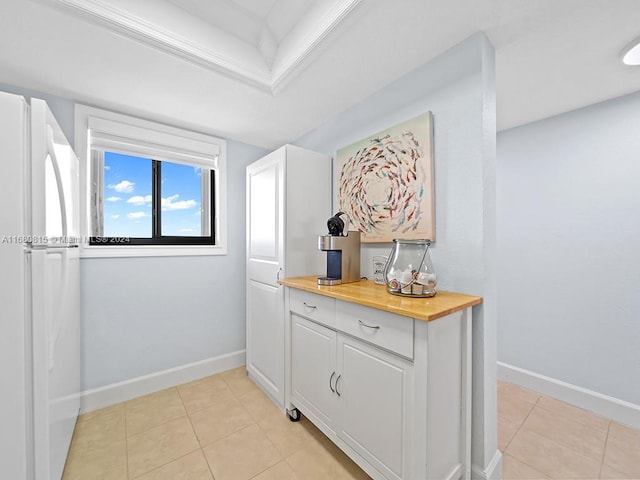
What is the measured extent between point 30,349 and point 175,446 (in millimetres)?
1056

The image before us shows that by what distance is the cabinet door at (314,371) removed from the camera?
150 cm

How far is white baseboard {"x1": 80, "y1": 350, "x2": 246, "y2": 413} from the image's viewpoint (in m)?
1.98

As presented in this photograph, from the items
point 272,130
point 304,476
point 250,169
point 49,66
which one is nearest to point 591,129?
point 272,130

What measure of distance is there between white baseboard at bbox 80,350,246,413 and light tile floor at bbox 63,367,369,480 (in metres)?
0.06

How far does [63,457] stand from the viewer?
1367 mm

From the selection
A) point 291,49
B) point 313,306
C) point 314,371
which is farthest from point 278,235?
point 291,49

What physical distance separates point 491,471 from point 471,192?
141cm

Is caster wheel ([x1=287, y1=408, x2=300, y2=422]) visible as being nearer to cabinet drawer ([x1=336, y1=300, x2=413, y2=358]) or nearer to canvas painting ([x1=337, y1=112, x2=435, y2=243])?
cabinet drawer ([x1=336, y1=300, x2=413, y2=358])

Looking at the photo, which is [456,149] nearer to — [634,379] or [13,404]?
[634,379]

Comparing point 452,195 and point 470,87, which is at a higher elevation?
point 470,87

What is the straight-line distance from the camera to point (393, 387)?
117 centimetres

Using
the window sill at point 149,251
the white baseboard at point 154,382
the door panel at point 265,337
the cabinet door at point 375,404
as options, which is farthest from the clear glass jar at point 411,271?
the white baseboard at point 154,382

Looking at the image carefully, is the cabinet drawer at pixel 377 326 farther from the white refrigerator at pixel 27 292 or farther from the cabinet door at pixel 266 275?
the white refrigerator at pixel 27 292

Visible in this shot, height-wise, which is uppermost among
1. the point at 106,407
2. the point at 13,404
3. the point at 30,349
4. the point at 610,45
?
the point at 610,45
